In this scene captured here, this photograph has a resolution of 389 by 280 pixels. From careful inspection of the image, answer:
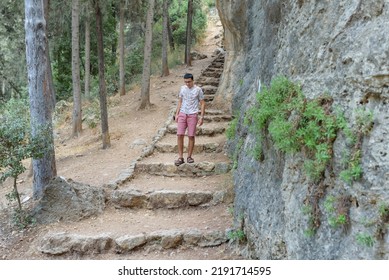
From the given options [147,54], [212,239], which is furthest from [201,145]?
[147,54]

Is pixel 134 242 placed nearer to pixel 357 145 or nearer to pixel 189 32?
pixel 357 145

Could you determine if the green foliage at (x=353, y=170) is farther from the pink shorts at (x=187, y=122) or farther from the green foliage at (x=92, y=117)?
the green foliage at (x=92, y=117)

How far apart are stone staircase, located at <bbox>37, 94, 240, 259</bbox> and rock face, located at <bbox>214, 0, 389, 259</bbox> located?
2.53ft

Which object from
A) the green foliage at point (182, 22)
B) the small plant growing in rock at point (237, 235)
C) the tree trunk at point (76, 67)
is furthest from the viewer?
the green foliage at point (182, 22)

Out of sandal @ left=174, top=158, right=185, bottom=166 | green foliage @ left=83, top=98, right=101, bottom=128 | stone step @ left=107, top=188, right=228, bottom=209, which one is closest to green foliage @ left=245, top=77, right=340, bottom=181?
stone step @ left=107, top=188, right=228, bottom=209

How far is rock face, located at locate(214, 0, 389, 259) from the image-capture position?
2506mm

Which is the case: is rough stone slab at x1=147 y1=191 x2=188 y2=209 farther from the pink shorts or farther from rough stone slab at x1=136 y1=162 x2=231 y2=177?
the pink shorts

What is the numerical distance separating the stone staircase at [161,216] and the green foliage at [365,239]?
2567 millimetres

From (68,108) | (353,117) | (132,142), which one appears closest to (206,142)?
(132,142)

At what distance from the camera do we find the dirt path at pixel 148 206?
5359mm

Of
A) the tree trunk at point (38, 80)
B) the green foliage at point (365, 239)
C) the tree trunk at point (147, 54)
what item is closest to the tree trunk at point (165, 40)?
the tree trunk at point (147, 54)

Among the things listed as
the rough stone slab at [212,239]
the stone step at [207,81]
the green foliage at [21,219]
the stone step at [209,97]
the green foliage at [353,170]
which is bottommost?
the green foliage at [21,219]

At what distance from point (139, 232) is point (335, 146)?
3.69 metres

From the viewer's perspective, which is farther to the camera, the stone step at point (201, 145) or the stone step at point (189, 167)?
the stone step at point (201, 145)
